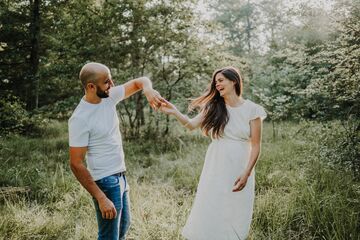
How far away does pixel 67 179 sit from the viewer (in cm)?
659

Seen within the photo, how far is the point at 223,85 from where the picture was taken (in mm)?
3695

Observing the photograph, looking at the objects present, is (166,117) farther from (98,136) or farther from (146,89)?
(98,136)

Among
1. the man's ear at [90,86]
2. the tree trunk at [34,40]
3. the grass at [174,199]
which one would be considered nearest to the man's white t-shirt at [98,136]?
the man's ear at [90,86]

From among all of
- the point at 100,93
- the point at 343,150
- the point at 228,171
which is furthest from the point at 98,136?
the point at 343,150

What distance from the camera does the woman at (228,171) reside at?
3.51 meters

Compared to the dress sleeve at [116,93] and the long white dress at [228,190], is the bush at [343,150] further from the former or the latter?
the dress sleeve at [116,93]

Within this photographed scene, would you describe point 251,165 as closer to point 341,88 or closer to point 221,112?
point 221,112

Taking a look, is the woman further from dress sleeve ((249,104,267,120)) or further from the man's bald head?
the man's bald head

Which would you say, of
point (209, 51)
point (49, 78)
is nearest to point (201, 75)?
point (209, 51)

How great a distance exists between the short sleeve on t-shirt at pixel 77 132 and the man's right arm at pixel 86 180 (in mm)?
38

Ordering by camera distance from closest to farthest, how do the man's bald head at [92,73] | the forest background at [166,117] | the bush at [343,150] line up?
1. the man's bald head at [92,73]
2. the forest background at [166,117]
3. the bush at [343,150]

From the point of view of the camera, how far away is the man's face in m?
2.94

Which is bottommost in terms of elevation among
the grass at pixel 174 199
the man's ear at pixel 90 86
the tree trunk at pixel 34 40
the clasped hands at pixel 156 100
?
the grass at pixel 174 199

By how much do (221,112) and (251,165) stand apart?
A: 614 mm
